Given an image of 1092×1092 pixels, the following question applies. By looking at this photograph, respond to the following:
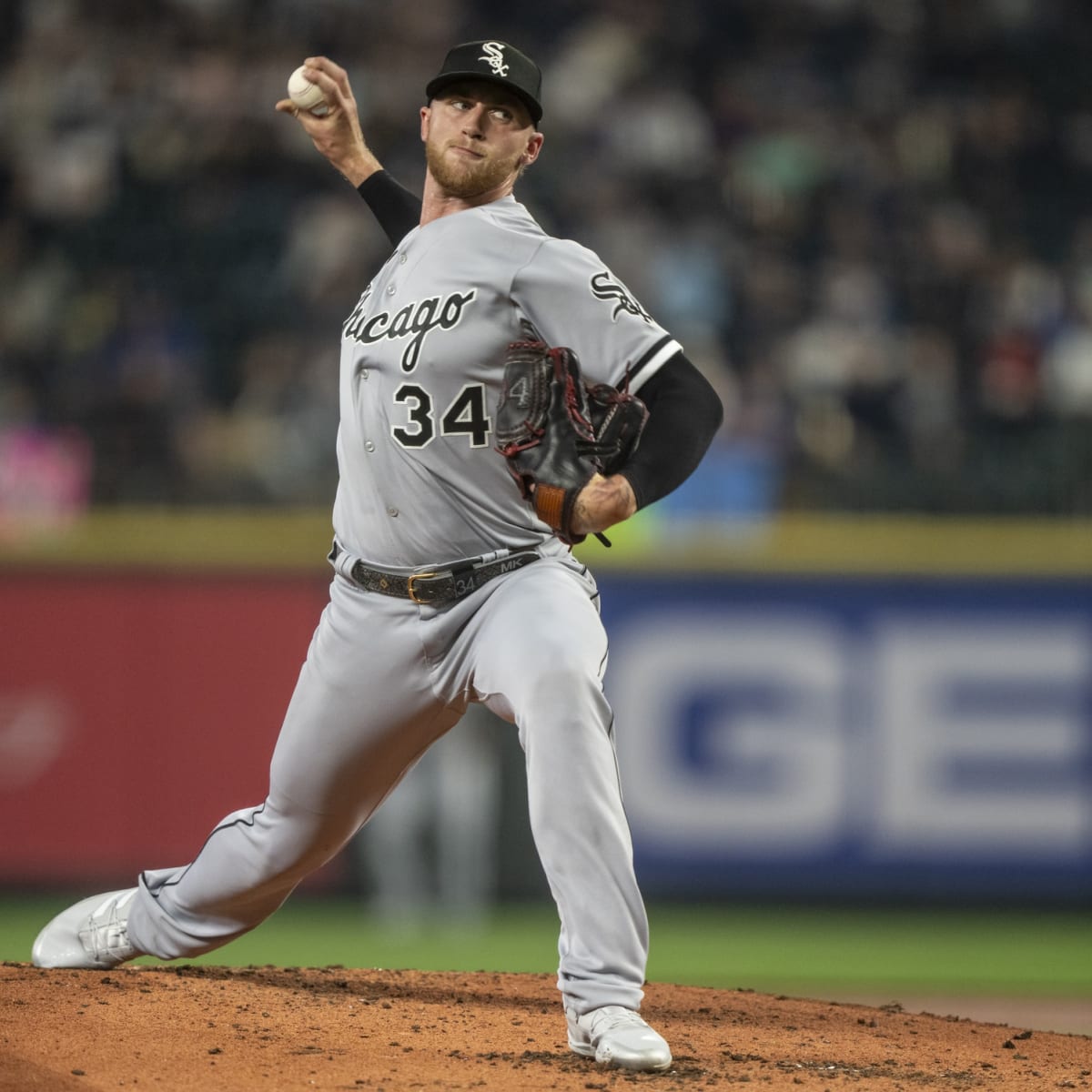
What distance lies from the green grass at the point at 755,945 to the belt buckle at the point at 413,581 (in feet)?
11.6

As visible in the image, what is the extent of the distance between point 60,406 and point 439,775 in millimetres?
2566

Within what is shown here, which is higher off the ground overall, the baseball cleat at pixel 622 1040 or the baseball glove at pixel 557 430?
the baseball glove at pixel 557 430

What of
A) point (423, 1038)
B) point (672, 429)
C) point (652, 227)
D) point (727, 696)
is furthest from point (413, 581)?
point (652, 227)

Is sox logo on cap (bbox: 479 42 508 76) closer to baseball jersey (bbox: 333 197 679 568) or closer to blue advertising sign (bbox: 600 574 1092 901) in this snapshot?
baseball jersey (bbox: 333 197 679 568)

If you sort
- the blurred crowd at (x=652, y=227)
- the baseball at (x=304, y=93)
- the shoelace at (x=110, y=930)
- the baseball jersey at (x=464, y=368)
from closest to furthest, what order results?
the baseball jersey at (x=464, y=368)
the shoelace at (x=110, y=930)
the baseball at (x=304, y=93)
the blurred crowd at (x=652, y=227)

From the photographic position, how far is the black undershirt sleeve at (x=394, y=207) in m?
4.56

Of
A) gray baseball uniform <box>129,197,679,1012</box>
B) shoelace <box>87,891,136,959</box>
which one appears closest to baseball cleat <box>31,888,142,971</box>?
shoelace <box>87,891,136,959</box>

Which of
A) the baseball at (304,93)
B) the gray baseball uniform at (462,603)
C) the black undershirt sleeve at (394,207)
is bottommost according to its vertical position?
the gray baseball uniform at (462,603)

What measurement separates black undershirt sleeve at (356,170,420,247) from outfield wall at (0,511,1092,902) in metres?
3.76

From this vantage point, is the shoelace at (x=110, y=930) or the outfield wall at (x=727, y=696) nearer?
the shoelace at (x=110, y=930)

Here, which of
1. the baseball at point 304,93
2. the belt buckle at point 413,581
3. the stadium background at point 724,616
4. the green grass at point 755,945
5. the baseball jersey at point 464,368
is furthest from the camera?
the stadium background at point 724,616

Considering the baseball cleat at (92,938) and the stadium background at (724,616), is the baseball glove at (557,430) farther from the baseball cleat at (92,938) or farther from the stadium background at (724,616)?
the stadium background at (724,616)

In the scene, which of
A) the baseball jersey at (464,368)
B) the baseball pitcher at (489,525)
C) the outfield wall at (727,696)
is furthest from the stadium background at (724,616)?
the baseball jersey at (464,368)

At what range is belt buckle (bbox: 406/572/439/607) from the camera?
3.88 m
